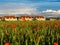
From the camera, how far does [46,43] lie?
3324 millimetres

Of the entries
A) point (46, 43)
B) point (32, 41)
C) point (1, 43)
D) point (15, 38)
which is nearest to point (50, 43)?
point (46, 43)

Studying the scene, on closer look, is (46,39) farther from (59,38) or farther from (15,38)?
(15,38)

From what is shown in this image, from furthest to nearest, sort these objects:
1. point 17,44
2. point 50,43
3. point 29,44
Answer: point 50,43, point 29,44, point 17,44

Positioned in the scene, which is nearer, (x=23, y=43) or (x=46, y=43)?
(x=23, y=43)

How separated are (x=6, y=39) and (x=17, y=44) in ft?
2.70

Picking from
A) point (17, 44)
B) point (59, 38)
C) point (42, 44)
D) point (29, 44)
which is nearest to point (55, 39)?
point (59, 38)

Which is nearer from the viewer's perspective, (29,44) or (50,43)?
(29,44)

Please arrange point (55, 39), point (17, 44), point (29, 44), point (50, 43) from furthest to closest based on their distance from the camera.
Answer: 1. point (55, 39)
2. point (50, 43)
3. point (29, 44)
4. point (17, 44)

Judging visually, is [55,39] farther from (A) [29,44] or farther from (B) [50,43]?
(A) [29,44]

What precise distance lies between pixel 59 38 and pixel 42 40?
0.46 metres

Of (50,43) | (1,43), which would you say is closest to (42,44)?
(50,43)

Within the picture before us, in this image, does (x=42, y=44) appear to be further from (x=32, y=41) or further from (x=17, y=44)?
(x=17, y=44)

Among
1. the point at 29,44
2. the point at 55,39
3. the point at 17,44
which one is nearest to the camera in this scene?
the point at 17,44

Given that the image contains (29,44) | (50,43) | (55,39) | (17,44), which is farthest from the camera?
(55,39)
